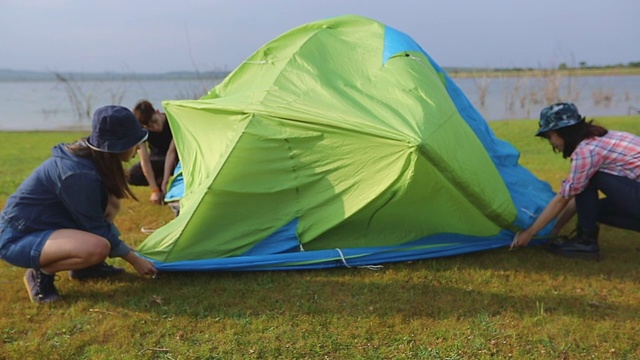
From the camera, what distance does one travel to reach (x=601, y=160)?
12.3ft

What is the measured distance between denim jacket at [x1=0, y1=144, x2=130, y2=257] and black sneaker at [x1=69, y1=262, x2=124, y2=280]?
0.48 meters

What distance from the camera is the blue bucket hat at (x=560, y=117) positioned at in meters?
3.75

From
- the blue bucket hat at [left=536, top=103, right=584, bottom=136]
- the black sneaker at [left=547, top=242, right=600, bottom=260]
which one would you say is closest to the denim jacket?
the blue bucket hat at [left=536, top=103, right=584, bottom=136]

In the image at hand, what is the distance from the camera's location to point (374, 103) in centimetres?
399

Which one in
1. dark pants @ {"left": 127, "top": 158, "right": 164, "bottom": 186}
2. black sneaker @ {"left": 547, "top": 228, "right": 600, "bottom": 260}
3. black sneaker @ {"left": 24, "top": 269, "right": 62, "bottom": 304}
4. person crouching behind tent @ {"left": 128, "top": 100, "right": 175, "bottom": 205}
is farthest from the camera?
dark pants @ {"left": 127, "top": 158, "right": 164, "bottom": 186}

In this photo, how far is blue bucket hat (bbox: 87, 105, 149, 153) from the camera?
315cm

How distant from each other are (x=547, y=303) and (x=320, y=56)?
254 cm

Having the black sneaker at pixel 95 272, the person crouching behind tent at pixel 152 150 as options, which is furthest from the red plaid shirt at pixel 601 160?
the person crouching behind tent at pixel 152 150

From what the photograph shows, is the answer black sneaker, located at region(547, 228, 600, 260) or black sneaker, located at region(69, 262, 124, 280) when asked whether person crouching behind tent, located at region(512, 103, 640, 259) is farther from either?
black sneaker, located at region(69, 262, 124, 280)

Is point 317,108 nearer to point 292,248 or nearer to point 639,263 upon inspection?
point 292,248

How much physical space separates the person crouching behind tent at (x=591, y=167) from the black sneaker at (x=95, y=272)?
2.92 meters

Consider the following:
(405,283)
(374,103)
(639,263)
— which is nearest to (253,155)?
(374,103)

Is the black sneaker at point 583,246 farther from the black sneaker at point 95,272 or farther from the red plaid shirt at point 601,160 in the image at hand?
the black sneaker at point 95,272

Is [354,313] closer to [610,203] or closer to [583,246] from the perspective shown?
[583,246]
